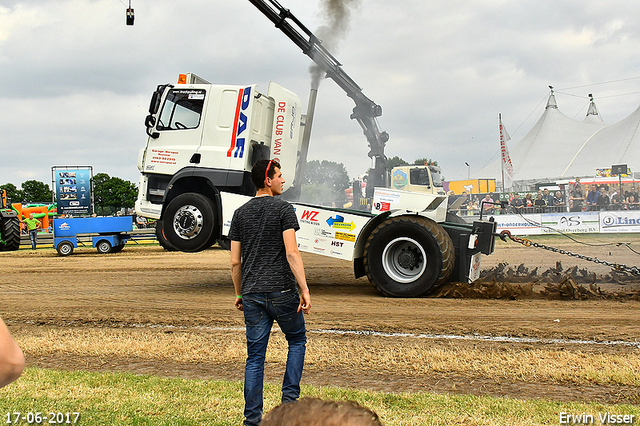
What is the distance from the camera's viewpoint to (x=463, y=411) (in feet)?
12.0

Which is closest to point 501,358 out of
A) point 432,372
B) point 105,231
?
point 432,372

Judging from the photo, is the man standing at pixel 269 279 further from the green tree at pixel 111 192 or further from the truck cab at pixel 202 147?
the green tree at pixel 111 192

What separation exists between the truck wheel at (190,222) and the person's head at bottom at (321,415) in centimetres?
805

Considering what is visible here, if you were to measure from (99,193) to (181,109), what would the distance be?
5214 cm

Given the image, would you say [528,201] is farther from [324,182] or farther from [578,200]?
[324,182]

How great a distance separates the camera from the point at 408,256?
8.48m

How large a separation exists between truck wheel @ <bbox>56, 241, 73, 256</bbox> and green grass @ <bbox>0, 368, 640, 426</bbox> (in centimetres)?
1622

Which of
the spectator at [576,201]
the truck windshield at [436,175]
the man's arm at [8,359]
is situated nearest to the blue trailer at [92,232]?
the truck windshield at [436,175]

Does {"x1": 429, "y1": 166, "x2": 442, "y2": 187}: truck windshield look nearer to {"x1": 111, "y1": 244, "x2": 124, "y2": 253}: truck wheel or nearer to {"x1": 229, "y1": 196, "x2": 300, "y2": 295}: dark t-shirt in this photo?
{"x1": 111, "y1": 244, "x2": 124, "y2": 253}: truck wheel

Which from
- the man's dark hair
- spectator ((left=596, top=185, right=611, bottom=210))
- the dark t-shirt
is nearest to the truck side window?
spectator ((left=596, top=185, right=611, bottom=210))

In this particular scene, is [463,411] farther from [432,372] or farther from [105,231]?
[105,231]

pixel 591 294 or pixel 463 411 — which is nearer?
pixel 463 411

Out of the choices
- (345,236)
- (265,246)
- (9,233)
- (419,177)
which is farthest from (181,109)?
(9,233)

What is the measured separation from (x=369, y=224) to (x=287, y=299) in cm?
519
